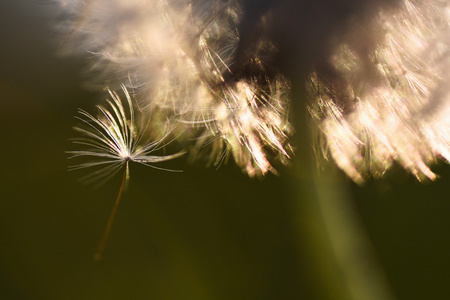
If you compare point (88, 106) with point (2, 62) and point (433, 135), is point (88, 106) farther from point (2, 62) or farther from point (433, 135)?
point (433, 135)

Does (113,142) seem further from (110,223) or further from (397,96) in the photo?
(397,96)

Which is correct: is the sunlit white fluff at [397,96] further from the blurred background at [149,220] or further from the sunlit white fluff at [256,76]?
the blurred background at [149,220]

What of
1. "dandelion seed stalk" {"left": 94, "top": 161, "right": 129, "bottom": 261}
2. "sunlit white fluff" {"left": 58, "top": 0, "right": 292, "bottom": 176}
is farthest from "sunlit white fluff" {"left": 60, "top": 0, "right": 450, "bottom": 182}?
"dandelion seed stalk" {"left": 94, "top": 161, "right": 129, "bottom": 261}

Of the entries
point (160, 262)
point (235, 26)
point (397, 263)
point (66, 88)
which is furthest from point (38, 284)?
point (397, 263)

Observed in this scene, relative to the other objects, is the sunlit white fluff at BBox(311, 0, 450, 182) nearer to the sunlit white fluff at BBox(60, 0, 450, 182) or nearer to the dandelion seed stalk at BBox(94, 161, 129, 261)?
the sunlit white fluff at BBox(60, 0, 450, 182)

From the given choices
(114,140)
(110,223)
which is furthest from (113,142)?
(110,223)

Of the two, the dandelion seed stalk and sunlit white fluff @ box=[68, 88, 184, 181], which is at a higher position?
sunlit white fluff @ box=[68, 88, 184, 181]

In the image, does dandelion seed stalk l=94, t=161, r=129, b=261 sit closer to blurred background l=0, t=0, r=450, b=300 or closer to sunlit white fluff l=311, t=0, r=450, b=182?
blurred background l=0, t=0, r=450, b=300
